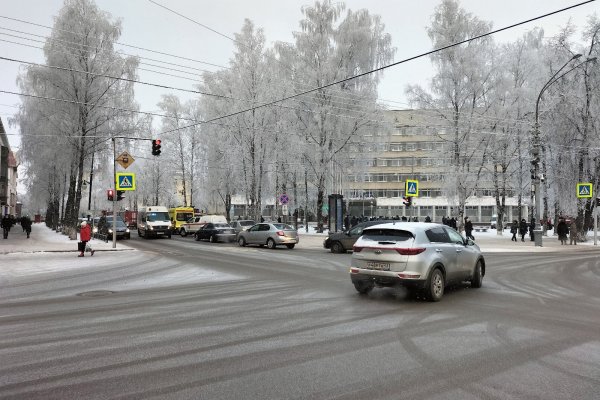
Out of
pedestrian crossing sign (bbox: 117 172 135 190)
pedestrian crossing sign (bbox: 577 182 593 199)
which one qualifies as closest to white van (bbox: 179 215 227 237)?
pedestrian crossing sign (bbox: 117 172 135 190)

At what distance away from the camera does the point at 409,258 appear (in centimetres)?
940

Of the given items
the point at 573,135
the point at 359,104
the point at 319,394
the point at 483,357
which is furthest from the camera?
the point at 359,104

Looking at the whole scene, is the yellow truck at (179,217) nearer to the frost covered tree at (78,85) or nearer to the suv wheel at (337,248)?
the frost covered tree at (78,85)

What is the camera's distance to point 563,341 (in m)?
6.45

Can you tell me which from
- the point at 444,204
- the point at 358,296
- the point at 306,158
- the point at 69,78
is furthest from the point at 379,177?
the point at 358,296

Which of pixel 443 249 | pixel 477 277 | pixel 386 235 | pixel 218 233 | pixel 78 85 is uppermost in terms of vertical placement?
pixel 78 85

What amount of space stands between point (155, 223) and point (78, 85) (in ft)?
37.2

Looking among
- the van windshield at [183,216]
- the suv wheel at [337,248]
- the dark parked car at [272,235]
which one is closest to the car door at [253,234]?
the dark parked car at [272,235]

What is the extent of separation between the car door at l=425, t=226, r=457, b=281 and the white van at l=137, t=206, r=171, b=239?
2935cm

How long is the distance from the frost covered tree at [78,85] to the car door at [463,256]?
2541 cm

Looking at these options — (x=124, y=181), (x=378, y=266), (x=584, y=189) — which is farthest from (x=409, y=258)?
(x=584, y=189)

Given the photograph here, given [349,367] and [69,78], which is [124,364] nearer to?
[349,367]

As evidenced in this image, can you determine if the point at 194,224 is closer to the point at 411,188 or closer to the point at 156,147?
the point at 156,147

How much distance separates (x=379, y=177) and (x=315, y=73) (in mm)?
53435
